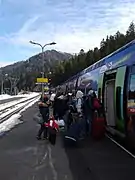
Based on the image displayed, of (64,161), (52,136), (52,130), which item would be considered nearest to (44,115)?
(52,130)

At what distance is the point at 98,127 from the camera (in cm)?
1518

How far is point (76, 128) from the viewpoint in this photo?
1437cm

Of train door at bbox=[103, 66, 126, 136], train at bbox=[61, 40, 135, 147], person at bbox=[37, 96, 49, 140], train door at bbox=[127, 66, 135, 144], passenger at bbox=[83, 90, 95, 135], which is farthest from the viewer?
person at bbox=[37, 96, 49, 140]

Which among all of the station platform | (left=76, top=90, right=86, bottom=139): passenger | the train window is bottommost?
the station platform

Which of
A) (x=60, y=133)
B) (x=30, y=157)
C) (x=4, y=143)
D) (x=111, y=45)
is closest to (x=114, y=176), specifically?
(x=30, y=157)

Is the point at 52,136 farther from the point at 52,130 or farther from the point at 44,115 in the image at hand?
the point at 44,115

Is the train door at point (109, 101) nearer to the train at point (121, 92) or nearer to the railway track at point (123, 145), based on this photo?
the train at point (121, 92)

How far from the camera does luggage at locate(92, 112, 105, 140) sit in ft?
49.5

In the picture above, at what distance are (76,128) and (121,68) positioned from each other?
267cm

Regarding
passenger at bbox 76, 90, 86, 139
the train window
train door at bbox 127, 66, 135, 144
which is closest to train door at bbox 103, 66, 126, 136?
train door at bbox 127, 66, 135, 144

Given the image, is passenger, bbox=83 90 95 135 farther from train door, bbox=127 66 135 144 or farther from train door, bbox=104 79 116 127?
train door, bbox=127 66 135 144

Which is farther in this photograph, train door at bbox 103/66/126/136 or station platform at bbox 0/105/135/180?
train door at bbox 103/66/126/136

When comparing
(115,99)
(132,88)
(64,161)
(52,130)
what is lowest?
(64,161)

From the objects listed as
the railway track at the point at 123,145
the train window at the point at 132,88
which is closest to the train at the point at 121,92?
the train window at the point at 132,88
